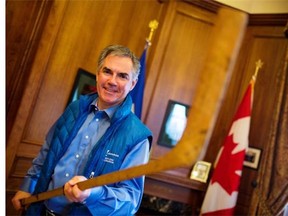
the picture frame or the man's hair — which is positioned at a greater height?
the man's hair

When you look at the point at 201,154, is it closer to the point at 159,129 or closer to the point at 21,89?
the point at 21,89

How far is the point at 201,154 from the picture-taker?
48 centimetres

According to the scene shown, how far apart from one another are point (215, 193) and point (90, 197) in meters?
2.17

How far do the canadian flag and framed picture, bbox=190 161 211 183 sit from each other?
A: 307 mm

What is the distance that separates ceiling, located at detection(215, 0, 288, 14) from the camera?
325 cm

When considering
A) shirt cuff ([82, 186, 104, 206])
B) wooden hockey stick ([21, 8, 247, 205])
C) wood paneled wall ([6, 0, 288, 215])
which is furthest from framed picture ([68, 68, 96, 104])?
wooden hockey stick ([21, 8, 247, 205])

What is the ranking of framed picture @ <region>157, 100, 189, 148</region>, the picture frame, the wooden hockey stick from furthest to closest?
framed picture @ <region>157, 100, 189, 148</region>, the picture frame, the wooden hockey stick

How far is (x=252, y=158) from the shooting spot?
3.03m

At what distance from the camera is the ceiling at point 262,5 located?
325 cm

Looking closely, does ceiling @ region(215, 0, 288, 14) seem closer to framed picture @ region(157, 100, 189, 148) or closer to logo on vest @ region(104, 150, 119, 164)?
framed picture @ region(157, 100, 189, 148)

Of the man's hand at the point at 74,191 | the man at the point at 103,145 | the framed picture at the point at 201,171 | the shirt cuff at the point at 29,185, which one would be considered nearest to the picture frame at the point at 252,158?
the framed picture at the point at 201,171

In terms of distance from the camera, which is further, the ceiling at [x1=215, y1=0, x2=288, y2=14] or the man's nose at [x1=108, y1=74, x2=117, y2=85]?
the ceiling at [x1=215, y1=0, x2=288, y2=14]

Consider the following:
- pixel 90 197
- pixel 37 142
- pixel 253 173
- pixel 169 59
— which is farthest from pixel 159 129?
pixel 90 197

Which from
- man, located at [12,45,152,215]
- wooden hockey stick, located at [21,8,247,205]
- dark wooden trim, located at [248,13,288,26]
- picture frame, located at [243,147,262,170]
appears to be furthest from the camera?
dark wooden trim, located at [248,13,288,26]
